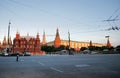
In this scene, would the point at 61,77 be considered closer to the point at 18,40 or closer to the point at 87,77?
the point at 87,77

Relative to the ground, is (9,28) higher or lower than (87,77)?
higher

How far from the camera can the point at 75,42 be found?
197 metres

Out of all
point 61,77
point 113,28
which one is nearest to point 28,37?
point 113,28

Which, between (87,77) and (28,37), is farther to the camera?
(28,37)

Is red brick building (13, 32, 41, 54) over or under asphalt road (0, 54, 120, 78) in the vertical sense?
over

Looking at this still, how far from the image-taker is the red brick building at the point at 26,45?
11131cm

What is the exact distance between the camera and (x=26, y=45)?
114 metres

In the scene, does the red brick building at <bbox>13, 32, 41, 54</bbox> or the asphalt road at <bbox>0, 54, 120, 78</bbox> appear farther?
the red brick building at <bbox>13, 32, 41, 54</bbox>

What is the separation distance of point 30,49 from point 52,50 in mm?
18114

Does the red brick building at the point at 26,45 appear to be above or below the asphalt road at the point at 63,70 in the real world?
above

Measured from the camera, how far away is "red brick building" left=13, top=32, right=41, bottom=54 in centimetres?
11131

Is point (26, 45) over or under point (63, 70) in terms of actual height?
over

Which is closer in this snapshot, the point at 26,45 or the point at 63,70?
the point at 63,70

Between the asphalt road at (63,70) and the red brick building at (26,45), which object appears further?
the red brick building at (26,45)
